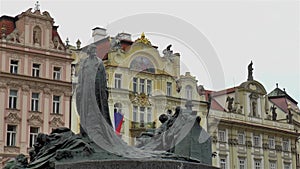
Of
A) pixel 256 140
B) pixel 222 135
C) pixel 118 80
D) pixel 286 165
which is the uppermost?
pixel 118 80

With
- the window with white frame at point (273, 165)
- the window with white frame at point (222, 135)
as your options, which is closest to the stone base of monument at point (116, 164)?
the window with white frame at point (222, 135)

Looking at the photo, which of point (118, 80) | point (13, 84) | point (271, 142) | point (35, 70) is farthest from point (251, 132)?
point (13, 84)

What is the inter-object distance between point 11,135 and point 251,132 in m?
14.8

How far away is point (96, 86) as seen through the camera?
1043 cm

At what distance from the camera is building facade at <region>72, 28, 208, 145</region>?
92.6 feet

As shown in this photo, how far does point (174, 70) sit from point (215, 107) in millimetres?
3653

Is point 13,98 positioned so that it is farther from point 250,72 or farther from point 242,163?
point 250,72

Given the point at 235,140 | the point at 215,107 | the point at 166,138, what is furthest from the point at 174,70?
the point at 166,138

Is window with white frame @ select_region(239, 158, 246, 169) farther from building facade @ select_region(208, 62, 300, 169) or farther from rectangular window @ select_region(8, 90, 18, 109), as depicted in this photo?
rectangular window @ select_region(8, 90, 18, 109)

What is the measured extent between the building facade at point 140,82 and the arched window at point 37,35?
274cm

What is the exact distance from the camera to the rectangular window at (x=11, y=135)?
87.1 ft

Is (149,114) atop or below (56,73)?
below

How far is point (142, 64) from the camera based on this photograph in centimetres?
3142

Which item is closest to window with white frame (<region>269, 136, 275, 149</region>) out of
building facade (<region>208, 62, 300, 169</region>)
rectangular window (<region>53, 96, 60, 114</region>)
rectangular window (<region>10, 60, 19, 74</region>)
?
building facade (<region>208, 62, 300, 169</region>)
